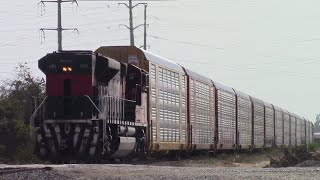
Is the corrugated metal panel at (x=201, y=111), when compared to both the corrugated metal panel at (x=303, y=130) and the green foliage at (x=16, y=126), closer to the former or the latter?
the green foliage at (x=16, y=126)

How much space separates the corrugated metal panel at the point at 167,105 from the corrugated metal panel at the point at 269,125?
2000 cm

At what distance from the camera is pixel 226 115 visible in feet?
104

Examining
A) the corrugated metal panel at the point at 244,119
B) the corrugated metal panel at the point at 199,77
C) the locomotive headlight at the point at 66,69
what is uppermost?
the corrugated metal panel at the point at 199,77

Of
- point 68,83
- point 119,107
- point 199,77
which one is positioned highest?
point 199,77

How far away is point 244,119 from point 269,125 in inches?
340

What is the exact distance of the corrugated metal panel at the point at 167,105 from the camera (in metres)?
21.2

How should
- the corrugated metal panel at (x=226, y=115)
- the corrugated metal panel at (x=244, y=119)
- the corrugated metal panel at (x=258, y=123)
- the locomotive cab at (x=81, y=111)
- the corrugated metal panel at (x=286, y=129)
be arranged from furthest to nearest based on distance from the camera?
the corrugated metal panel at (x=286, y=129), the corrugated metal panel at (x=258, y=123), the corrugated metal panel at (x=244, y=119), the corrugated metal panel at (x=226, y=115), the locomotive cab at (x=81, y=111)

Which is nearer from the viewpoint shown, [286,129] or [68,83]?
[68,83]

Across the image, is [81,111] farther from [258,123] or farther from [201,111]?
[258,123]

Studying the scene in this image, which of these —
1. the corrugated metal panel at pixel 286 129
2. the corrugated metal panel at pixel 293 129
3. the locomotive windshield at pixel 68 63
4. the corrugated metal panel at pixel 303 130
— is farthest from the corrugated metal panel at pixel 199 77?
the corrugated metal panel at pixel 303 130

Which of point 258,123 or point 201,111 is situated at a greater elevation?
point 201,111

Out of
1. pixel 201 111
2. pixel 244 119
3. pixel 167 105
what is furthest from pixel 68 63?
pixel 244 119

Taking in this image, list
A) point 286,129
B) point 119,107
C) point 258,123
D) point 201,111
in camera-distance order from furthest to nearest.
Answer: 1. point 286,129
2. point 258,123
3. point 201,111
4. point 119,107

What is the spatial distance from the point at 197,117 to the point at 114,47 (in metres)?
6.84
